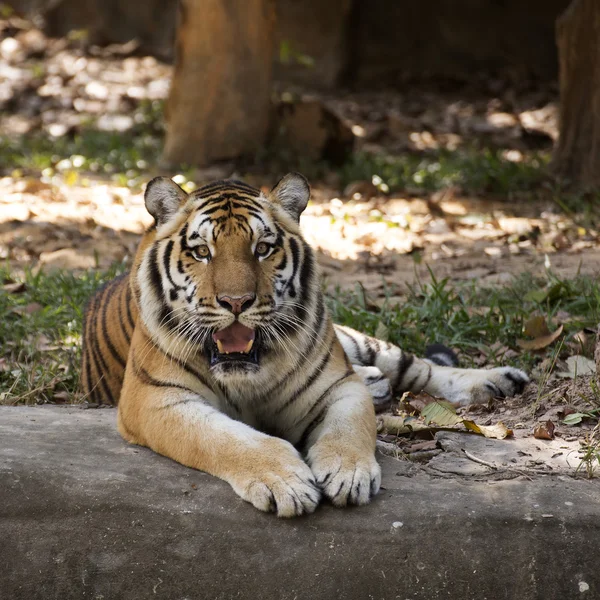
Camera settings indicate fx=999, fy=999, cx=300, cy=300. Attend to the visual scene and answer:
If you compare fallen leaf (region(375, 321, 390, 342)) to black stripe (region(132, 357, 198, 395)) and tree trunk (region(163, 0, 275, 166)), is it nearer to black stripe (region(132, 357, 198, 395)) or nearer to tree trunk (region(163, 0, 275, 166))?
black stripe (region(132, 357, 198, 395))

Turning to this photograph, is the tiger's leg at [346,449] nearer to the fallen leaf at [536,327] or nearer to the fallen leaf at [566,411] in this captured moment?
the fallen leaf at [566,411]

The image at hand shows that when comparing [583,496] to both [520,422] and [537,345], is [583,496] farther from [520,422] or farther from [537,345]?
[537,345]

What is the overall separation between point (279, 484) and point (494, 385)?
5.30ft

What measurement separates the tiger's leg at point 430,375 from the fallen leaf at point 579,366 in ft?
0.63

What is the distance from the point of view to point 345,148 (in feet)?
30.8

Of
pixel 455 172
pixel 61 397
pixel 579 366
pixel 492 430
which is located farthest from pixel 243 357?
pixel 455 172

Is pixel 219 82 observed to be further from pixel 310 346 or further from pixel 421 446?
pixel 421 446

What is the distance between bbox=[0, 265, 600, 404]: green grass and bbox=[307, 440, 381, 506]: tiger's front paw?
1.73 meters

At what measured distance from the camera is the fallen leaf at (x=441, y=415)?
372 cm

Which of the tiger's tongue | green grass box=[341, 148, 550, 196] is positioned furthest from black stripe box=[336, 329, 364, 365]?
green grass box=[341, 148, 550, 196]

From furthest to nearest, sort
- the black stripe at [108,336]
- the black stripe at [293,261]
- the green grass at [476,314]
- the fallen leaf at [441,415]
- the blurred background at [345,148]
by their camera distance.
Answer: the blurred background at [345,148] < the green grass at [476,314] < the black stripe at [108,336] < the fallen leaf at [441,415] < the black stripe at [293,261]

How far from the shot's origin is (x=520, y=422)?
3.81 metres

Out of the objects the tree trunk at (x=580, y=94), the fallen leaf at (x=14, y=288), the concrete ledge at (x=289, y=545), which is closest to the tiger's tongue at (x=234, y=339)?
the concrete ledge at (x=289, y=545)

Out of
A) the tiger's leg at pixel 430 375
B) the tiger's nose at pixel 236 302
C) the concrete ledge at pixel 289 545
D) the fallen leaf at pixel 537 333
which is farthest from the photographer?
the fallen leaf at pixel 537 333
